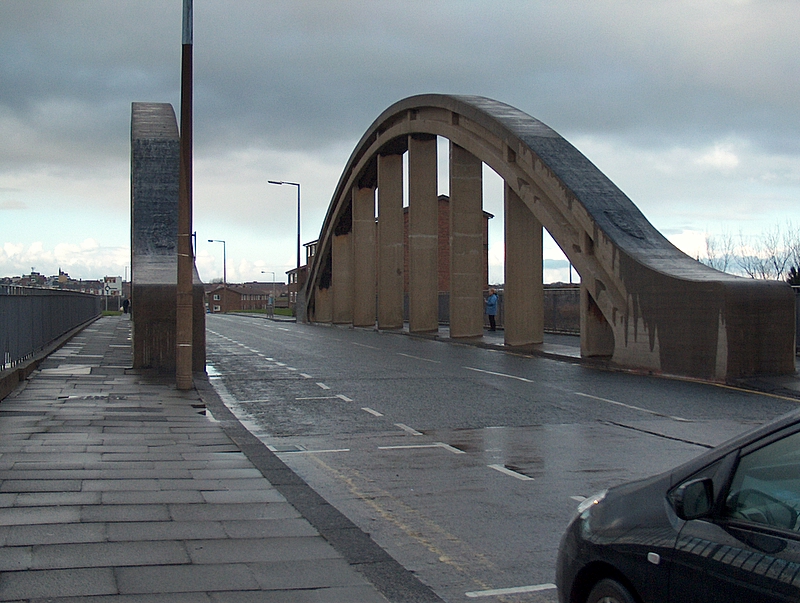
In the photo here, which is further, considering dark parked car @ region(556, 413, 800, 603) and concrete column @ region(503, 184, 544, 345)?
concrete column @ region(503, 184, 544, 345)

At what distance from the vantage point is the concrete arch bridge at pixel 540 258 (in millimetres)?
17812

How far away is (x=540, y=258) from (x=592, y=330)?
6.20 metres

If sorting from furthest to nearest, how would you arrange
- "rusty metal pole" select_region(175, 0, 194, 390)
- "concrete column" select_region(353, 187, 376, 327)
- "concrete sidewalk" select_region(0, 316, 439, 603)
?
1. "concrete column" select_region(353, 187, 376, 327)
2. "rusty metal pole" select_region(175, 0, 194, 390)
3. "concrete sidewalk" select_region(0, 316, 439, 603)

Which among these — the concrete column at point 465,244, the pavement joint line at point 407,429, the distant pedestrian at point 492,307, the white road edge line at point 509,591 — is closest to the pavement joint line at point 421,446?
the pavement joint line at point 407,429

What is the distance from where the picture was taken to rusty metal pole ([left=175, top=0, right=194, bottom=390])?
15.3 m

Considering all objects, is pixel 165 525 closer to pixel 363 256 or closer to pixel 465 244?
pixel 465 244

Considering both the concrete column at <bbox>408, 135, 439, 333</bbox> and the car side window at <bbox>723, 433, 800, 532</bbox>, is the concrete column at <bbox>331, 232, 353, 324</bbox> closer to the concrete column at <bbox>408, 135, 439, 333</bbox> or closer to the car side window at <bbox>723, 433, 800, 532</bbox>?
the concrete column at <bbox>408, 135, 439, 333</bbox>

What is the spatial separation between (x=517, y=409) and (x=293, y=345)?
17.5m

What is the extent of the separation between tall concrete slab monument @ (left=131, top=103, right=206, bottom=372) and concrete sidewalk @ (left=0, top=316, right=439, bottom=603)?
6.93 m

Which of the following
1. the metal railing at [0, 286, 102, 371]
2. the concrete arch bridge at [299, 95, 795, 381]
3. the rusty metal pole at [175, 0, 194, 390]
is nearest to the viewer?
the metal railing at [0, 286, 102, 371]

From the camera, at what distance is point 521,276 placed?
2833 cm

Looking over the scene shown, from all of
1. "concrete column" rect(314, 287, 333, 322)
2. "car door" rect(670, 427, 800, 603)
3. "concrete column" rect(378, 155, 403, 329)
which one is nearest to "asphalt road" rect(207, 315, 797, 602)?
"car door" rect(670, 427, 800, 603)

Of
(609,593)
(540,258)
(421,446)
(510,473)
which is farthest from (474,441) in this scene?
(540,258)

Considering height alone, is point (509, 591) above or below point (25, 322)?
below
